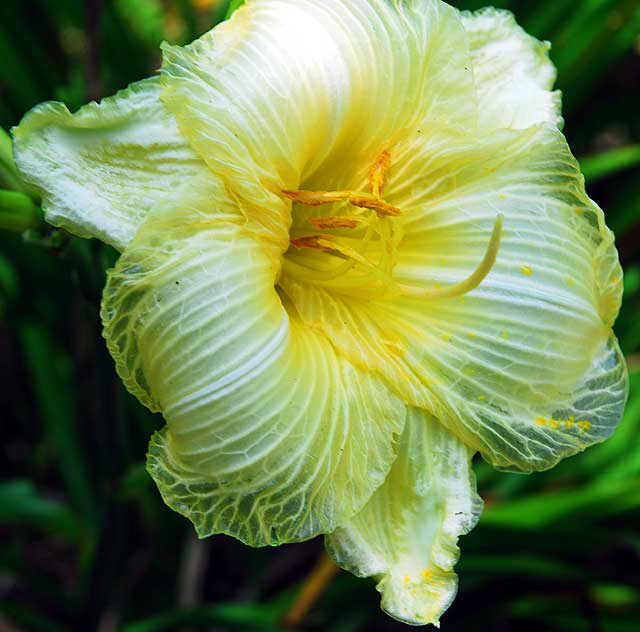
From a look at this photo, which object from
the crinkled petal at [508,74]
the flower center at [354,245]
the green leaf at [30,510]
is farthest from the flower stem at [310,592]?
the crinkled petal at [508,74]

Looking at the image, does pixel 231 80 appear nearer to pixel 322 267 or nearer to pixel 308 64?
pixel 308 64

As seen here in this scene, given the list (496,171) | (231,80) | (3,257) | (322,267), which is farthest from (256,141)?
(3,257)

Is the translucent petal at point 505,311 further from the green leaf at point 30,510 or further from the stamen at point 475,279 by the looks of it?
the green leaf at point 30,510

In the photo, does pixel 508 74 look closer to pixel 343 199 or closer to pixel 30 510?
pixel 343 199

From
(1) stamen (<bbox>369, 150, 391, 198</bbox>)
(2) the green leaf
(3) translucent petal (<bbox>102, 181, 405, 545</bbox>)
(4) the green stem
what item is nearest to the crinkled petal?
(1) stamen (<bbox>369, 150, 391, 198</bbox>)

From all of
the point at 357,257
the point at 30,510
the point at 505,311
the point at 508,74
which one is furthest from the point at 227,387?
the point at 30,510

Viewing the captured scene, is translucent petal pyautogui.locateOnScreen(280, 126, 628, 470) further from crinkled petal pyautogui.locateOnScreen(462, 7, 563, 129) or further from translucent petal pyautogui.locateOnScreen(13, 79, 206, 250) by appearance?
translucent petal pyautogui.locateOnScreen(13, 79, 206, 250)
